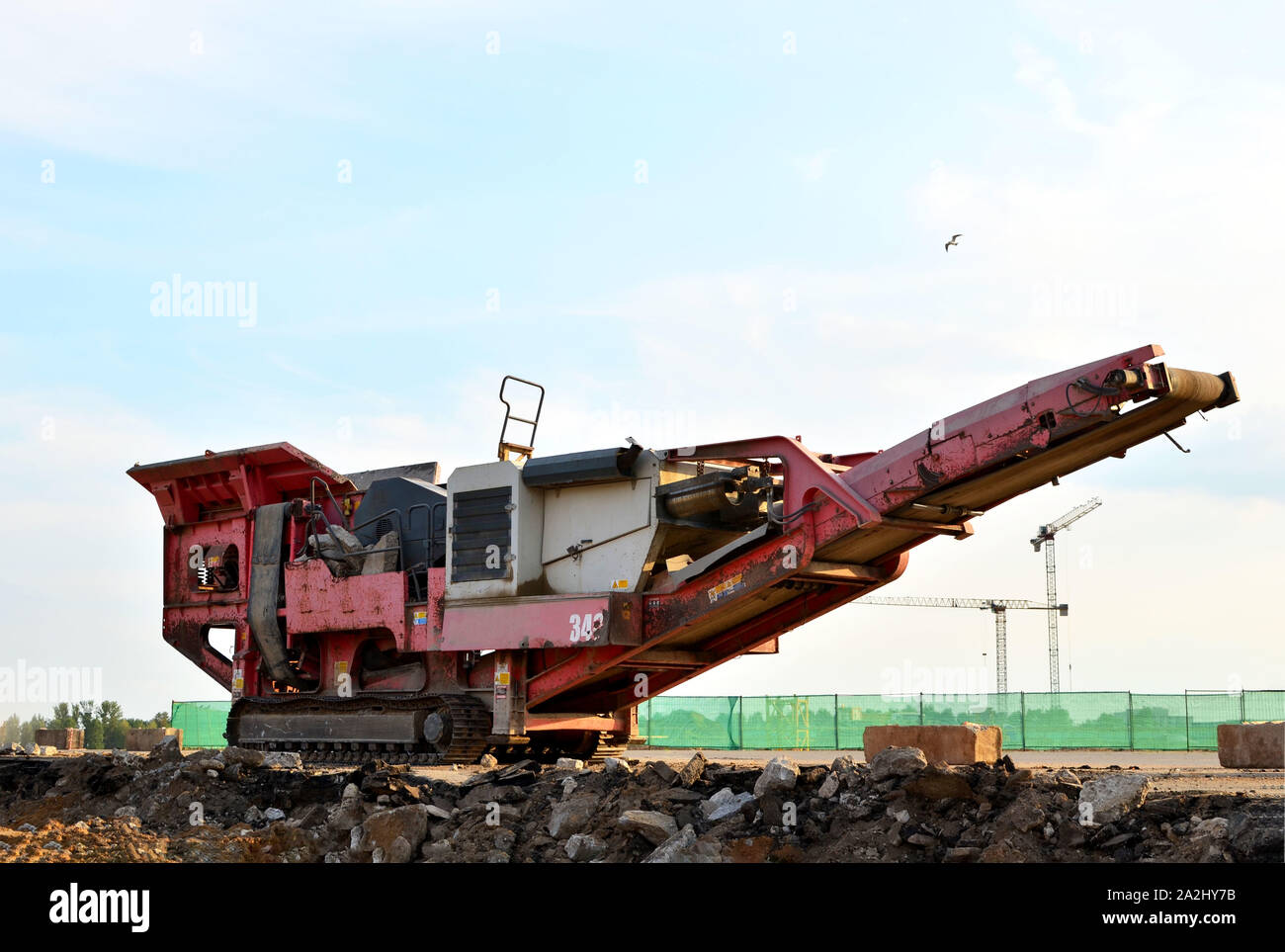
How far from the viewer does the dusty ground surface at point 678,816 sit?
350 inches

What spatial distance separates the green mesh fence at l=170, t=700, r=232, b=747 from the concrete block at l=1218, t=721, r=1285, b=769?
23.2 meters

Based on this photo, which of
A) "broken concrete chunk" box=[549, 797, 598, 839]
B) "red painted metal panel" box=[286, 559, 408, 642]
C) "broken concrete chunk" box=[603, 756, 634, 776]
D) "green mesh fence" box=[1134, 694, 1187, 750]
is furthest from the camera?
"green mesh fence" box=[1134, 694, 1187, 750]

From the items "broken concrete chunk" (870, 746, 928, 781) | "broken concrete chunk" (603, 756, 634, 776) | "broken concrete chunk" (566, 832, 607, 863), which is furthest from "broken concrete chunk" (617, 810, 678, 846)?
"broken concrete chunk" (870, 746, 928, 781)

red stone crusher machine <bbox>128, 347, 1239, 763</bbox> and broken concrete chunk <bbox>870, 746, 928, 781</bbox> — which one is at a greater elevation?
red stone crusher machine <bbox>128, 347, 1239, 763</bbox>

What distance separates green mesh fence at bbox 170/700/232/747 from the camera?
32.1m

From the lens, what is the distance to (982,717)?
2930 centimetres

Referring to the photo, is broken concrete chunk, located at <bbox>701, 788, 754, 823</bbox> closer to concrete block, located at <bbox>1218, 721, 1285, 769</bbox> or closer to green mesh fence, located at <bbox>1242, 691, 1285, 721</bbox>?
concrete block, located at <bbox>1218, 721, 1285, 769</bbox>

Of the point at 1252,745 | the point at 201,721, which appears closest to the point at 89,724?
the point at 201,721

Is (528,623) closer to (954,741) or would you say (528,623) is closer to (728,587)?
(728,587)

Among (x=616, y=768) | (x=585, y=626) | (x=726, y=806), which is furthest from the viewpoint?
(x=585, y=626)

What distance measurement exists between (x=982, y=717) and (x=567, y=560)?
16.9m

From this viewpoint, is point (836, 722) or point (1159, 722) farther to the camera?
point (836, 722)

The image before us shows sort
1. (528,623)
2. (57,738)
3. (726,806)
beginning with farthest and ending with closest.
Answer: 1. (57,738)
2. (528,623)
3. (726,806)

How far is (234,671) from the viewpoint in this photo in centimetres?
1906
